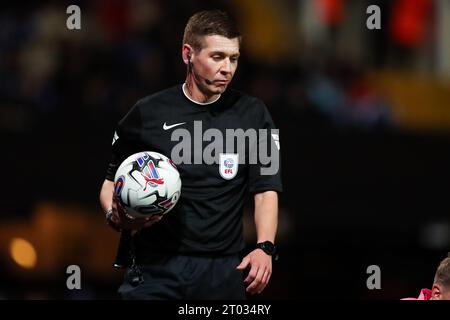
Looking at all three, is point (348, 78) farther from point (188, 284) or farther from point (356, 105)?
point (188, 284)

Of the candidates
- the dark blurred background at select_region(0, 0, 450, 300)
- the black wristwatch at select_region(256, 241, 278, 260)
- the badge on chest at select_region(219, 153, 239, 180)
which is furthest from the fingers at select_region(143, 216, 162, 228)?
the dark blurred background at select_region(0, 0, 450, 300)

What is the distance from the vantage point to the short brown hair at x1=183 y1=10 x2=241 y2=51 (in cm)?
623

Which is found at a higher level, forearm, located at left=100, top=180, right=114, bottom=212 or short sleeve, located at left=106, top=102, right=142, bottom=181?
short sleeve, located at left=106, top=102, right=142, bottom=181

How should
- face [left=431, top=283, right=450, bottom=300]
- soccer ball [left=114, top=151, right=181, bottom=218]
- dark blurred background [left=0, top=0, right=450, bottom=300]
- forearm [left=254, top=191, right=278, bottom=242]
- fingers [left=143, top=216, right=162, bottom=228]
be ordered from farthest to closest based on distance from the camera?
1. dark blurred background [left=0, top=0, right=450, bottom=300]
2. forearm [left=254, top=191, right=278, bottom=242]
3. fingers [left=143, top=216, right=162, bottom=228]
4. soccer ball [left=114, top=151, right=181, bottom=218]
5. face [left=431, top=283, right=450, bottom=300]

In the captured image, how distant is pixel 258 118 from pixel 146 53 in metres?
7.52

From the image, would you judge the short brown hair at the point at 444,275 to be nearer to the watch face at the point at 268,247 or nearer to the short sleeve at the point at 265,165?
the watch face at the point at 268,247

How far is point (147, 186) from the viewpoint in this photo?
5.98m

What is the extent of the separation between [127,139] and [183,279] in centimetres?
87

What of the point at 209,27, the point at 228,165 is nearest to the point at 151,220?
the point at 228,165

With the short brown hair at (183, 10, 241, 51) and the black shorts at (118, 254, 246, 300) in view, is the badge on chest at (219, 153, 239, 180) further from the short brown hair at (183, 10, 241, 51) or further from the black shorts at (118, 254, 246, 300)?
the short brown hair at (183, 10, 241, 51)

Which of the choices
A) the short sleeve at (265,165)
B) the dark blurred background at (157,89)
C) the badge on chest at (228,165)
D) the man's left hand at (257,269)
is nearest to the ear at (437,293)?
the man's left hand at (257,269)

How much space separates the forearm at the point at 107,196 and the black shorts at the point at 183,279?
39 centimetres

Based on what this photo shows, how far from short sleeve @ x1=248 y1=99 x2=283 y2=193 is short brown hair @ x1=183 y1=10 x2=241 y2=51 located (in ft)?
1.78
